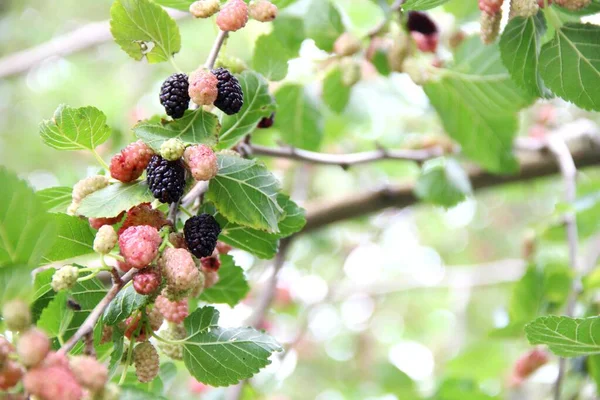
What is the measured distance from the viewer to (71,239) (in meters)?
0.72

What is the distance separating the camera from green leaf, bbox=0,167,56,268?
1.81 feet

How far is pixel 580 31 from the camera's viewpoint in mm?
798

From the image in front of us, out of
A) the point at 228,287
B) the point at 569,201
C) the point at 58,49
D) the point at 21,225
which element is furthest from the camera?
the point at 58,49

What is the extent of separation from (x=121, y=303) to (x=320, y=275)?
2.30 meters

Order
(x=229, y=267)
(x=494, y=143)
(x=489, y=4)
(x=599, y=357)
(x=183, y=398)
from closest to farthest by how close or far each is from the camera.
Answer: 1. (x=489, y=4)
2. (x=229, y=267)
3. (x=599, y=357)
4. (x=494, y=143)
5. (x=183, y=398)

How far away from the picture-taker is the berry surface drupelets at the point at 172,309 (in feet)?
2.37

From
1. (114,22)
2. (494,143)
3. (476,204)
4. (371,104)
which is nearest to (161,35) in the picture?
(114,22)

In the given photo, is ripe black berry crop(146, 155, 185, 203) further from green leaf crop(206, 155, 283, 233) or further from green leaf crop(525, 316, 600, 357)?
green leaf crop(525, 316, 600, 357)

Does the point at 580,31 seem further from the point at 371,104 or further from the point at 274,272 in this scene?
the point at 371,104

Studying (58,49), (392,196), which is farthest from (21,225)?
(58,49)

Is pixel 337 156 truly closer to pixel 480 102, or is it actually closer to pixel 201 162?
pixel 480 102

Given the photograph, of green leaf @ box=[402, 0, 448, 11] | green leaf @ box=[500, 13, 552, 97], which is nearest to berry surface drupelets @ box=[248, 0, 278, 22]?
green leaf @ box=[402, 0, 448, 11]

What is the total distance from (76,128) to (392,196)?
101cm

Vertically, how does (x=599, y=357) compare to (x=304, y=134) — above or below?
below
